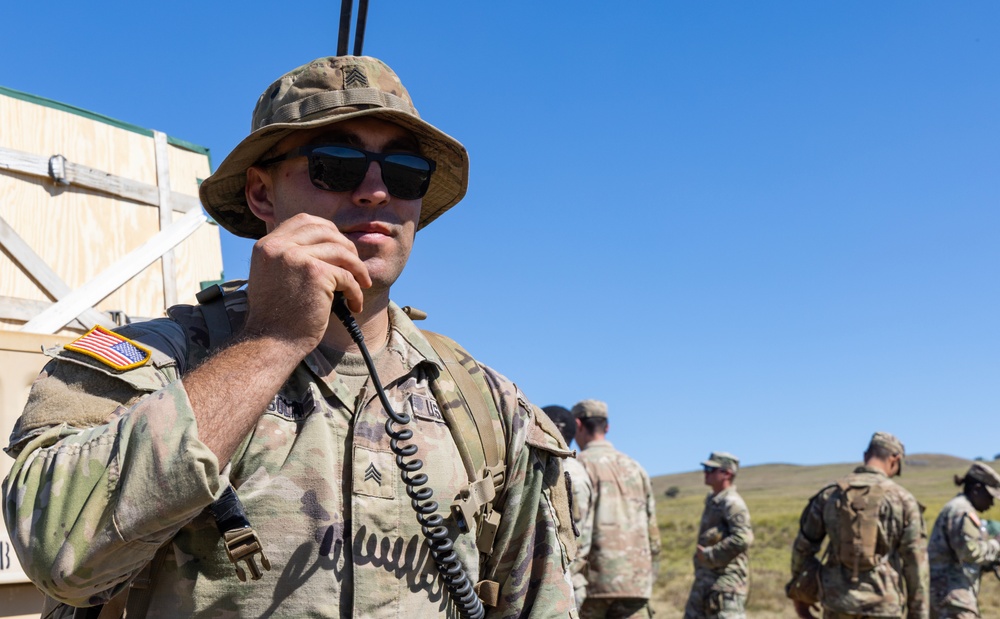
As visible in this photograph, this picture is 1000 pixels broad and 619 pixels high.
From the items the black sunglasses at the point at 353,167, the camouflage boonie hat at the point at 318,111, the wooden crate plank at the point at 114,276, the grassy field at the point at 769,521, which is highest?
the wooden crate plank at the point at 114,276

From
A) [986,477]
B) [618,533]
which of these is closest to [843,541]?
[618,533]

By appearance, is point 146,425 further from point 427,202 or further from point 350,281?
point 427,202

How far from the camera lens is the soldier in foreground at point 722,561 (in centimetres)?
1168

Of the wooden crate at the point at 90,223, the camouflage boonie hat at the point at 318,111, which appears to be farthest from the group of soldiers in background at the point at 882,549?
the camouflage boonie hat at the point at 318,111

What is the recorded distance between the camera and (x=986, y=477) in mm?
10719

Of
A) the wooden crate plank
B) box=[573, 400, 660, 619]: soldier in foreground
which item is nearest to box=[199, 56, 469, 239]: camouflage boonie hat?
the wooden crate plank

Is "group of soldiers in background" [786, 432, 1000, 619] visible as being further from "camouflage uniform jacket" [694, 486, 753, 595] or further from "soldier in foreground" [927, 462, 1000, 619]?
"camouflage uniform jacket" [694, 486, 753, 595]

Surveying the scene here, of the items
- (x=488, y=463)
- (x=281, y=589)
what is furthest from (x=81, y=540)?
(x=488, y=463)

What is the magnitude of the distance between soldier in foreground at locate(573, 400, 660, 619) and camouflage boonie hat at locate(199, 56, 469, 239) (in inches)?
281

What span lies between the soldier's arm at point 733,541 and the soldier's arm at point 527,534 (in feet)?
31.0

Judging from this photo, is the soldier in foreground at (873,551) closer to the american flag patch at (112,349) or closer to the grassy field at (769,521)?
the american flag patch at (112,349)

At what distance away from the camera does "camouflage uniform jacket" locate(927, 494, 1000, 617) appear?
10.6 meters

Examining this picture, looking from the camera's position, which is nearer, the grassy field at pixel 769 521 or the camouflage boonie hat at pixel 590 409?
the camouflage boonie hat at pixel 590 409

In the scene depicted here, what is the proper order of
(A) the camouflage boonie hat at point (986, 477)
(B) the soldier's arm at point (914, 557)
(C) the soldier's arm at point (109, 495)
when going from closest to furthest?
(C) the soldier's arm at point (109, 495)
(B) the soldier's arm at point (914, 557)
(A) the camouflage boonie hat at point (986, 477)
